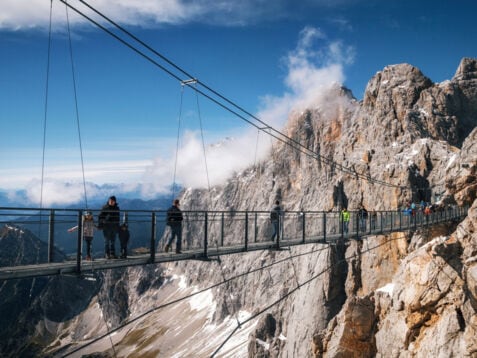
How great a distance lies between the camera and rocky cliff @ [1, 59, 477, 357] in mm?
27344

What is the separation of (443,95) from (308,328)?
46.6 m

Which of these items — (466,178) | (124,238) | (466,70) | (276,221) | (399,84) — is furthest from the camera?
(466,70)

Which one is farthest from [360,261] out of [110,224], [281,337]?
[110,224]

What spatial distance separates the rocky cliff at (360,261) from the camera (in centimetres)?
2734

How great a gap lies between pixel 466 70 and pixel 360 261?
161 ft

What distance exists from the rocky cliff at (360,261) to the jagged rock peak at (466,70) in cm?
25

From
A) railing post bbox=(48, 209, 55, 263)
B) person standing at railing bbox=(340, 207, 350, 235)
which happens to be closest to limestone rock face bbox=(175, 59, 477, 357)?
person standing at railing bbox=(340, 207, 350, 235)

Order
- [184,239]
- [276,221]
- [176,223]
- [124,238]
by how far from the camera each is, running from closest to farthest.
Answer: [124,238] → [176,223] → [184,239] → [276,221]

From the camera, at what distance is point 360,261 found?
2227 inches

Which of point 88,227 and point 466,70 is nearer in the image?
point 88,227

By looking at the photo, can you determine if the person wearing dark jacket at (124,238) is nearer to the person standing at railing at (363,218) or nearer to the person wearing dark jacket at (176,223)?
the person wearing dark jacket at (176,223)

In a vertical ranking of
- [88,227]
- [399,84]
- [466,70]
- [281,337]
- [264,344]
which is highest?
[466,70]

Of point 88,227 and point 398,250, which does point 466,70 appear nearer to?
point 398,250

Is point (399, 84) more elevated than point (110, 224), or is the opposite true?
point (399, 84)
